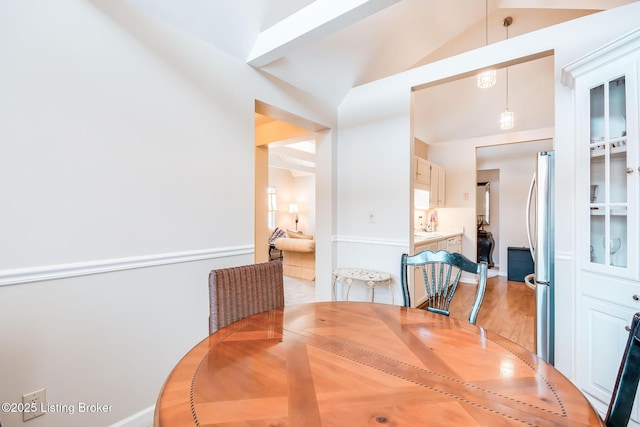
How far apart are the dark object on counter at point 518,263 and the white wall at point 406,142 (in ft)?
12.5

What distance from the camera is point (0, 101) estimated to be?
3.90 feet

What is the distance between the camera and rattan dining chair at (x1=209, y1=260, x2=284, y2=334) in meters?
1.35

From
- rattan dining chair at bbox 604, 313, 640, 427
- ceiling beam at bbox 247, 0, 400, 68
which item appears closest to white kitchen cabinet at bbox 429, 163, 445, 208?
ceiling beam at bbox 247, 0, 400, 68

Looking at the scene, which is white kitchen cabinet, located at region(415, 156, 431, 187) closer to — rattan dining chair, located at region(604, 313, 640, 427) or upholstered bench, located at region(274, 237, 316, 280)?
upholstered bench, located at region(274, 237, 316, 280)

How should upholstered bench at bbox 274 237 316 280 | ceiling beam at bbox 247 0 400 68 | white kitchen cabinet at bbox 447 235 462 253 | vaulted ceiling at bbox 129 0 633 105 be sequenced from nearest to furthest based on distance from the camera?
ceiling beam at bbox 247 0 400 68, vaulted ceiling at bbox 129 0 633 105, white kitchen cabinet at bbox 447 235 462 253, upholstered bench at bbox 274 237 316 280

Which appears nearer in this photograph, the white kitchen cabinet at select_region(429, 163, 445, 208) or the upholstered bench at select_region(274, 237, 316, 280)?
the white kitchen cabinet at select_region(429, 163, 445, 208)

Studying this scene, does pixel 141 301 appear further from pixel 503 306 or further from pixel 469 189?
pixel 469 189

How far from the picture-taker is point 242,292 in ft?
4.83

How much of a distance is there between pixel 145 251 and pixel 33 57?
1.06m

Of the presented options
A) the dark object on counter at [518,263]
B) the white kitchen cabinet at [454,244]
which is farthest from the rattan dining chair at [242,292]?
the dark object on counter at [518,263]

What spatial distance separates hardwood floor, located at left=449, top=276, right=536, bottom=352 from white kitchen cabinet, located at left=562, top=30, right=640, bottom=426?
69cm

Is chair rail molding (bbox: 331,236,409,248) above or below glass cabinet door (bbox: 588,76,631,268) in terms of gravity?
below

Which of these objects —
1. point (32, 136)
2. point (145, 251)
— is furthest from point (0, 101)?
point (145, 251)

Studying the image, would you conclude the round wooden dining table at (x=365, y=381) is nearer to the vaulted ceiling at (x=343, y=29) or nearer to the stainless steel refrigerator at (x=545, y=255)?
the stainless steel refrigerator at (x=545, y=255)
